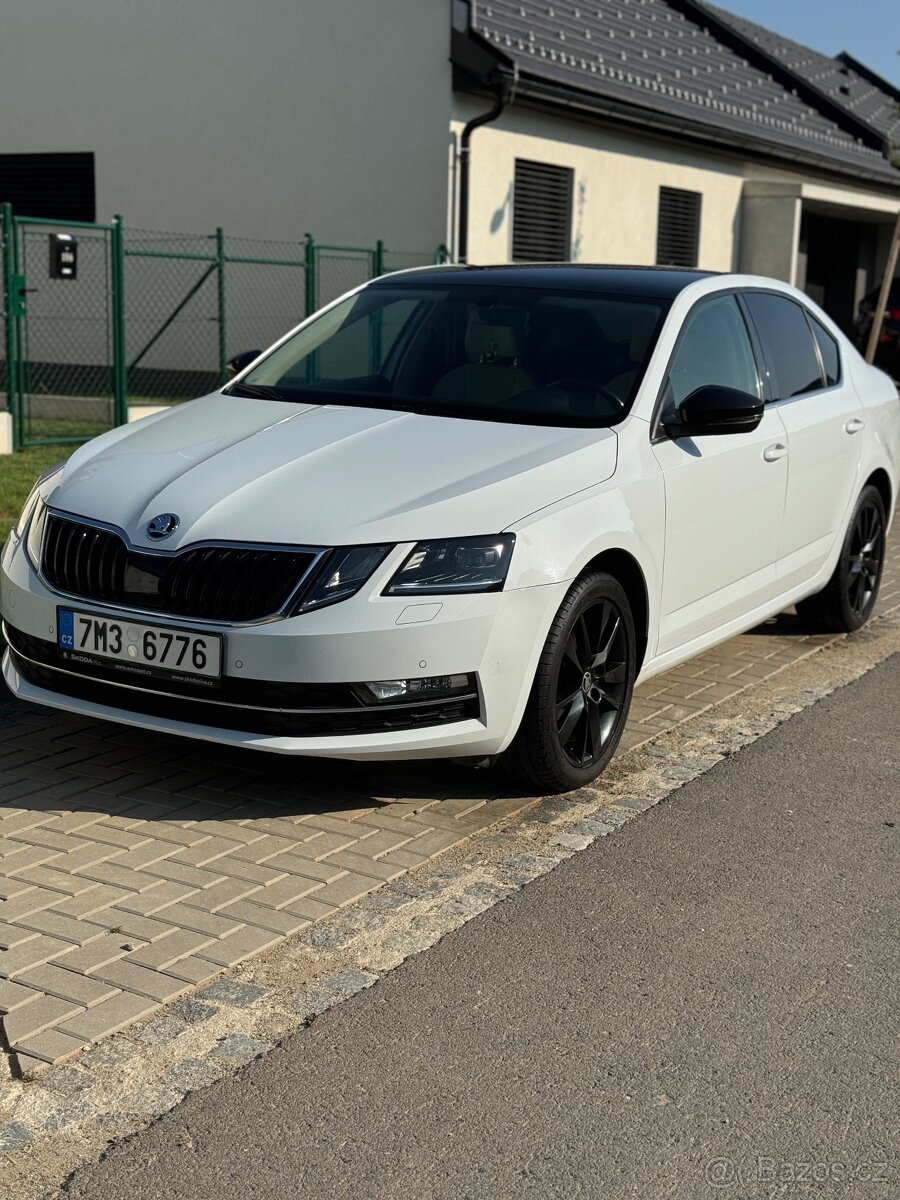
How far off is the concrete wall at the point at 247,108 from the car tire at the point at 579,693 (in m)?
13.0

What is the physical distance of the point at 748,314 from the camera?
620 centimetres

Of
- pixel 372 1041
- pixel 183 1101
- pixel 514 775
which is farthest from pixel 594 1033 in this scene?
pixel 514 775

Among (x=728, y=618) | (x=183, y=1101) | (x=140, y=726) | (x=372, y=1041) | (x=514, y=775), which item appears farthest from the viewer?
(x=728, y=618)

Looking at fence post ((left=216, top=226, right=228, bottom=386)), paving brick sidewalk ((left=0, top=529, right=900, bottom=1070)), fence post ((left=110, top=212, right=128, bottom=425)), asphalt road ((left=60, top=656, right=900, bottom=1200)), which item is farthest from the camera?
fence post ((left=216, top=226, right=228, bottom=386))

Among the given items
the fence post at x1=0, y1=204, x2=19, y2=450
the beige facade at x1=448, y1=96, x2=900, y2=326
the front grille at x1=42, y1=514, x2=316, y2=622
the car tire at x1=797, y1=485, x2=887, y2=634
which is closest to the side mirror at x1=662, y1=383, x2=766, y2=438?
the front grille at x1=42, y1=514, x2=316, y2=622

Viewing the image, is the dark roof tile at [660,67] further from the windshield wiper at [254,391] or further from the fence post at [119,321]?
the windshield wiper at [254,391]

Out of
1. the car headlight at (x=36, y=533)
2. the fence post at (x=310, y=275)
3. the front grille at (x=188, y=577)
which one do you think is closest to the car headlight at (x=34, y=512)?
the car headlight at (x=36, y=533)

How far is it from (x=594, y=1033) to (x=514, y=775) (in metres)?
1.56

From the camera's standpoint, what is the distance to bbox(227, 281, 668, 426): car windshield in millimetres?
5344

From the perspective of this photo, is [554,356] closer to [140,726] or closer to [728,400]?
[728,400]

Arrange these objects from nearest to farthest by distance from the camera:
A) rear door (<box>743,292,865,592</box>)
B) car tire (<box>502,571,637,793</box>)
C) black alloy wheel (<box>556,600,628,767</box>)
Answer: car tire (<box>502,571,637,793</box>)
black alloy wheel (<box>556,600,628,767</box>)
rear door (<box>743,292,865,592</box>)

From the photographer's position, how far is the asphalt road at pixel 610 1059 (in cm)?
280

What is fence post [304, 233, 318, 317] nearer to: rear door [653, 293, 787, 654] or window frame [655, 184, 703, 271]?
window frame [655, 184, 703, 271]

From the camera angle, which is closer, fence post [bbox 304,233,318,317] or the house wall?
fence post [bbox 304,233,318,317]
